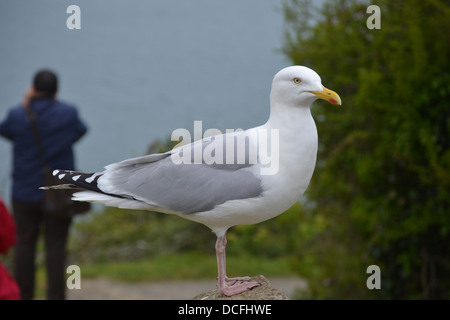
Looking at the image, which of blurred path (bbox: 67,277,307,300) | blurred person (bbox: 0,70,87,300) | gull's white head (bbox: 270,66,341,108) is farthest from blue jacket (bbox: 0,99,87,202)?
gull's white head (bbox: 270,66,341,108)

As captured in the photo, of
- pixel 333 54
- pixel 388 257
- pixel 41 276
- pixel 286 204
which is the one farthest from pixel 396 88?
pixel 41 276

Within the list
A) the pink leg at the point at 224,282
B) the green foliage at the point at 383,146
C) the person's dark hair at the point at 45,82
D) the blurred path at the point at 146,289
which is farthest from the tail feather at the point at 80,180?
the blurred path at the point at 146,289

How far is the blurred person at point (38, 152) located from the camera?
16.1 feet

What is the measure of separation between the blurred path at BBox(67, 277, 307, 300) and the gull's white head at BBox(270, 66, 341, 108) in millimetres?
4434

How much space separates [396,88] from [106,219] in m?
5.80

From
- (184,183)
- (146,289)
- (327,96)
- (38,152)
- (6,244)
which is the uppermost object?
(38,152)

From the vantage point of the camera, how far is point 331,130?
492 centimetres

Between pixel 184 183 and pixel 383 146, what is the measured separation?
6.86 feet

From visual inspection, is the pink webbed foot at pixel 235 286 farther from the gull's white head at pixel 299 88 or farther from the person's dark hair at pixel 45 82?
the person's dark hair at pixel 45 82

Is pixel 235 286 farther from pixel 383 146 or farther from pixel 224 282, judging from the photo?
pixel 383 146

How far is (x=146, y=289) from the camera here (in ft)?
23.3

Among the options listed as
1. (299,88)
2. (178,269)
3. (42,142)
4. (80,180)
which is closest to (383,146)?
(299,88)
